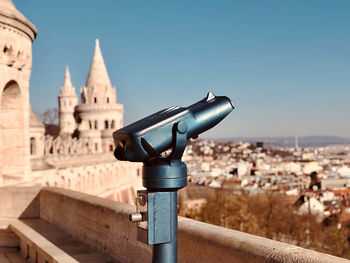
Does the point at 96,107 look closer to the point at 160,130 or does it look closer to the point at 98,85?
the point at 98,85

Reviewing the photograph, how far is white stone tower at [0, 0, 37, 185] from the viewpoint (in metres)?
7.20

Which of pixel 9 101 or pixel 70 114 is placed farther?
pixel 70 114

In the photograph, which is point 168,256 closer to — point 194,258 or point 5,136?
point 194,258

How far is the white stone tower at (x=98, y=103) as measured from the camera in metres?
39.9

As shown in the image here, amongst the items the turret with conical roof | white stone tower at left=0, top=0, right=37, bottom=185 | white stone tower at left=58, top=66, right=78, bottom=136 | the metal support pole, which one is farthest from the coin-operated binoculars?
white stone tower at left=58, top=66, right=78, bottom=136

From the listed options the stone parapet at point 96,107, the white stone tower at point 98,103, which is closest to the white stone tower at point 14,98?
the white stone tower at point 98,103

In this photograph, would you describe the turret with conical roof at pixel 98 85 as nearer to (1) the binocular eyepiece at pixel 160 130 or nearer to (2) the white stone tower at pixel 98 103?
(2) the white stone tower at pixel 98 103

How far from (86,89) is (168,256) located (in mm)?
39795

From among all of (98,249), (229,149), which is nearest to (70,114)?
(98,249)

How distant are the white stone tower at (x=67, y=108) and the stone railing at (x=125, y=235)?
38.4m

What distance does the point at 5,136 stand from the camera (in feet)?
24.7

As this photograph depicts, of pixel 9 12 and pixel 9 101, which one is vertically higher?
pixel 9 12

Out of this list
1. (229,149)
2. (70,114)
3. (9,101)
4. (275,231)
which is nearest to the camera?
(9,101)

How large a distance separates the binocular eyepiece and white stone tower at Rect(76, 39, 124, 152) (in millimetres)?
37048
